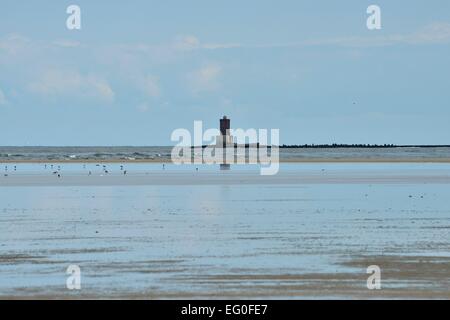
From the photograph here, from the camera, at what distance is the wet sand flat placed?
16.2 meters

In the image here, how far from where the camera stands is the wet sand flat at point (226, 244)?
16.2 metres

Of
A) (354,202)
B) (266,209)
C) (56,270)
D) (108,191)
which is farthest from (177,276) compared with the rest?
(108,191)

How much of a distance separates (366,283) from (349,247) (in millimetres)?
4606

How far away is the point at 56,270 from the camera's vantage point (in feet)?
59.2

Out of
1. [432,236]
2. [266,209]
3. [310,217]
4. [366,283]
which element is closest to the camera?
[366,283]

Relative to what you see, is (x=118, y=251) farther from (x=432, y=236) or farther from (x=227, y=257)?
(x=432, y=236)

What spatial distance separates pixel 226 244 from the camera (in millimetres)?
21578

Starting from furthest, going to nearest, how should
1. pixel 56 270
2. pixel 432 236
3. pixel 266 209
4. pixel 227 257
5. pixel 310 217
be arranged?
pixel 266 209 < pixel 310 217 < pixel 432 236 < pixel 227 257 < pixel 56 270

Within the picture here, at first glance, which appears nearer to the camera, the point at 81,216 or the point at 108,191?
the point at 81,216
